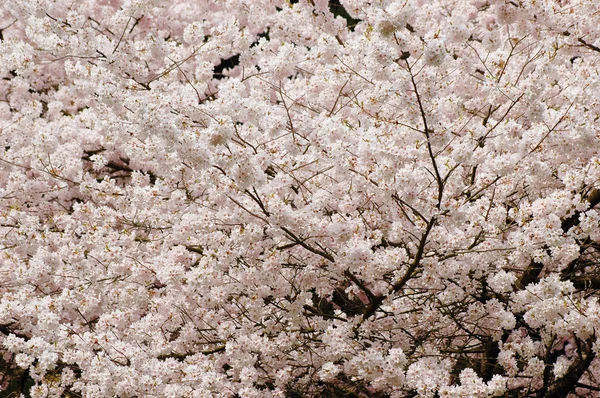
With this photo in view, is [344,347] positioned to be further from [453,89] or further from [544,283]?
[453,89]

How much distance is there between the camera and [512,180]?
582 cm

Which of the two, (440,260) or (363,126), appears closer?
(440,260)

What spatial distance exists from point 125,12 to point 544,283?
4.21 m

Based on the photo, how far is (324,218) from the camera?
556cm

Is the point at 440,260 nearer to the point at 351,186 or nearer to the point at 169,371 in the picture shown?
the point at 351,186

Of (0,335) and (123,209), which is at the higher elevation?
(123,209)

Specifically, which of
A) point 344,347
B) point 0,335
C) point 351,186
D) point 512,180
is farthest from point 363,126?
point 0,335

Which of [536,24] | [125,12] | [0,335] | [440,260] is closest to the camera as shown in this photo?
[440,260]

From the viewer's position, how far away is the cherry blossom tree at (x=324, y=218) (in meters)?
5.11

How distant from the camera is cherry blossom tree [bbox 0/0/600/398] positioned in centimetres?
511

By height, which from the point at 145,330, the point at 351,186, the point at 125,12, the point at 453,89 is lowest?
the point at 145,330

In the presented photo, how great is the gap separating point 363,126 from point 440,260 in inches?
52.1

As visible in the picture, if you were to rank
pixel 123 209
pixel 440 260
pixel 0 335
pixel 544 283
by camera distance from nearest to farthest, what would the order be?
1. pixel 544 283
2. pixel 440 260
3. pixel 123 209
4. pixel 0 335

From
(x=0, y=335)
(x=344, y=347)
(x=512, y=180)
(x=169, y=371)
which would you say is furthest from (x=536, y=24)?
(x=0, y=335)
